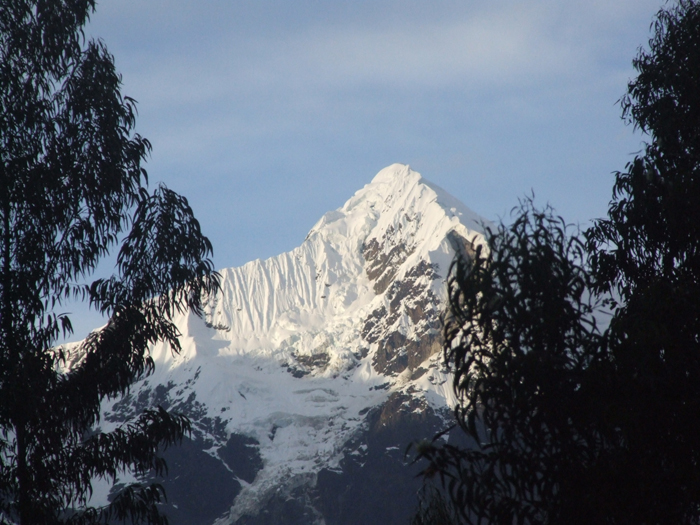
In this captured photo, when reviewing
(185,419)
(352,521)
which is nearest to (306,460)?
(352,521)

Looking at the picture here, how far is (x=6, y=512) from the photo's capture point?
9672 mm

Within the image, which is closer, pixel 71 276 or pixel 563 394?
pixel 563 394

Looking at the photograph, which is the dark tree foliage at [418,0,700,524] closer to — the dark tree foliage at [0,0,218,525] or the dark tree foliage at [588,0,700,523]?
the dark tree foliage at [588,0,700,523]

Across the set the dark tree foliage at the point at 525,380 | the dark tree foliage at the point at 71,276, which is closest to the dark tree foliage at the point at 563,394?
the dark tree foliage at the point at 525,380

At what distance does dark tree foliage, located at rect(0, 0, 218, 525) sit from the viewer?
396 inches

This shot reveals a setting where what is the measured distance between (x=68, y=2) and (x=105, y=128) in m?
2.10

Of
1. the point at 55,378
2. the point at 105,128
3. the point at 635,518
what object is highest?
the point at 105,128

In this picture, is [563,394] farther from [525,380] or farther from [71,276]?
[71,276]

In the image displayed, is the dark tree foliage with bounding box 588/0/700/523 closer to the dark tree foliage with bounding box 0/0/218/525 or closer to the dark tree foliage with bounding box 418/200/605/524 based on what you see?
the dark tree foliage with bounding box 418/200/605/524

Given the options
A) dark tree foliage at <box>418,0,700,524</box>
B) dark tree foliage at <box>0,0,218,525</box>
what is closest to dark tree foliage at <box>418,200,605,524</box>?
dark tree foliage at <box>418,0,700,524</box>

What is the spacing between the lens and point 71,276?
11086 millimetres

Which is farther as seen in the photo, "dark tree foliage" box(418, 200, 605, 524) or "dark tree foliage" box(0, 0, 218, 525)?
"dark tree foliage" box(0, 0, 218, 525)

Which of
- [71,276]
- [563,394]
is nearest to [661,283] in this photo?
[563,394]

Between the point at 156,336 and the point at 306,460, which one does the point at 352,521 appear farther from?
the point at 156,336
